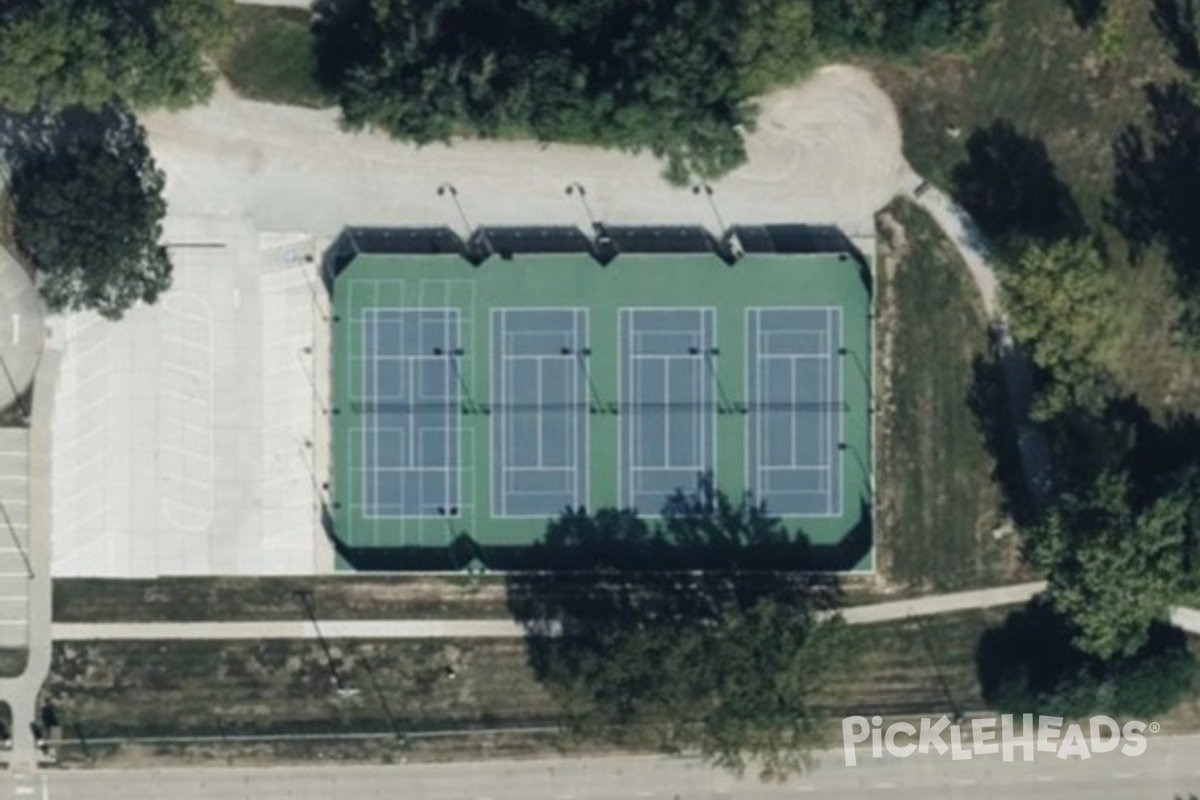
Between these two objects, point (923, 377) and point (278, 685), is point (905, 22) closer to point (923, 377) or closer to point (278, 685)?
point (923, 377)

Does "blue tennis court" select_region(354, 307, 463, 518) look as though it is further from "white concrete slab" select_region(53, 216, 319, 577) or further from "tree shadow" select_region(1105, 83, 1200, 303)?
"tree shadow" select_region(1105, 83, 1200, 303)

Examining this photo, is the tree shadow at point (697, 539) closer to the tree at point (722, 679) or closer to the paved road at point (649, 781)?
the tree at point (722, 679)

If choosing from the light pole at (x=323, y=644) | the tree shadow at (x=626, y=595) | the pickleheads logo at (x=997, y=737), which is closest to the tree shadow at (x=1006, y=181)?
the tree shadow at (x=626, y=595)

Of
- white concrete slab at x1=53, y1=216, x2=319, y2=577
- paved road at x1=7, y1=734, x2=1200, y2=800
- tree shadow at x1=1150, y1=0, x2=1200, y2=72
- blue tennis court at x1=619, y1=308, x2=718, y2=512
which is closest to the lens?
tree shadow at x1=1150, y1=0, x2=1200, y2=72

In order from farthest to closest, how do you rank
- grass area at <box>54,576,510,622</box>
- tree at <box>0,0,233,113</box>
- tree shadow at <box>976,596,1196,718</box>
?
grass area at <box>54,576,510,622</box> < tree shadow at <box>976,596,1196,718</box> < tree at <box>0,0,233,113</box>

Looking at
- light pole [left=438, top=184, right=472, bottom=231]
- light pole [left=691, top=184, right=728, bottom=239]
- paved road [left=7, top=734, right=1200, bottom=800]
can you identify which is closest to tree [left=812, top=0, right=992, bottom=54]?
light pole [left=691, top=184, right=728, bottom=239]

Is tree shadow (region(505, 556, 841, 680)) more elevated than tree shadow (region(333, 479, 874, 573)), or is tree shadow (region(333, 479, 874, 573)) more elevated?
tree shadow (region(333, 479, 874, 573))

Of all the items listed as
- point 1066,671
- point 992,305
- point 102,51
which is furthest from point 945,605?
point 102,51
